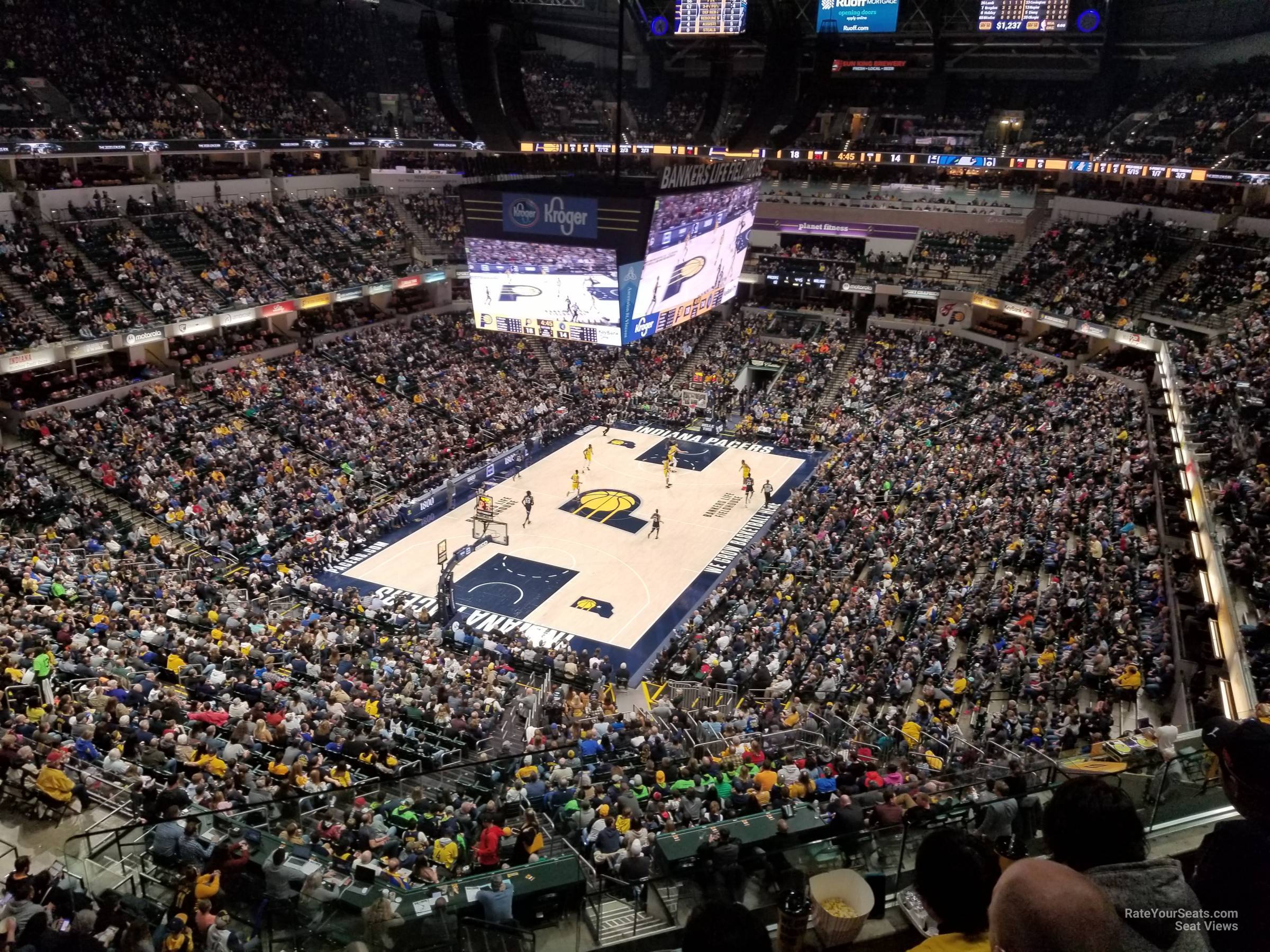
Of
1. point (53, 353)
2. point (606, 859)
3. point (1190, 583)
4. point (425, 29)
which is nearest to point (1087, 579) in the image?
point (1190, 583)

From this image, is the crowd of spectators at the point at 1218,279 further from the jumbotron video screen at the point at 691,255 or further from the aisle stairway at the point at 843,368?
the jumbotron video screen at the point at 691,255

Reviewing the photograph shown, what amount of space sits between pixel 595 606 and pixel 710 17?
2766cm

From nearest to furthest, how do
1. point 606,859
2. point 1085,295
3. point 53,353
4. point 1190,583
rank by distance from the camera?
1. point 606,859
2. point 1190,583
3. point 53,353
4. point 1085,295

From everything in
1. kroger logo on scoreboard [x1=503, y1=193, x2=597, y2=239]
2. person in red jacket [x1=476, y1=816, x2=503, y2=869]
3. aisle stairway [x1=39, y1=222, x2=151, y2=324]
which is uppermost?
kroger logo on scoreboard [x1=503, y1=193, x2=597, y2=239]

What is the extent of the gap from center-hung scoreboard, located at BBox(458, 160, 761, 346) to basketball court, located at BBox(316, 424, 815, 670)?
6.60 metres

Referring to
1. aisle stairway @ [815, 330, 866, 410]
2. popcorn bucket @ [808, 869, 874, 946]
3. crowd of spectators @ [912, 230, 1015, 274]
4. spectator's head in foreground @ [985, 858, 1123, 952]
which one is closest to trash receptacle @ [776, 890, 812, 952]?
popcorn bucket @ [808, 869, 874, 946]

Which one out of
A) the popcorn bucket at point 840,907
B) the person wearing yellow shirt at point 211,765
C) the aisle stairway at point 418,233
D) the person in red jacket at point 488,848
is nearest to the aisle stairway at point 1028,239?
the aisle stairway at point 418,233

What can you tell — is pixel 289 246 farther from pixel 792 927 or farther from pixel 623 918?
pixel 792 927

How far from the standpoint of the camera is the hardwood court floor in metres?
24.9

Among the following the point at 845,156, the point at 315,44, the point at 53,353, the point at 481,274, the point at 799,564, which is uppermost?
the point at 315,44

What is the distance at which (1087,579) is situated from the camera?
763 inches

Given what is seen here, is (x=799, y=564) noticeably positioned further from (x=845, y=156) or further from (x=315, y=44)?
(x=315, y=44)

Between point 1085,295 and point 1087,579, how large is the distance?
1989cm

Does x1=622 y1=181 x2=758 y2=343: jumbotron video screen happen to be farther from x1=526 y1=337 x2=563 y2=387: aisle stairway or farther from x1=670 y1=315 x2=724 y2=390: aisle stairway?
x1=526 y1=337 x2=563 y2=387: aisle stairway
